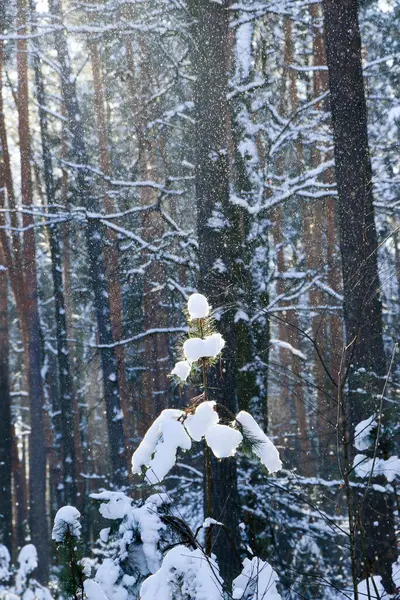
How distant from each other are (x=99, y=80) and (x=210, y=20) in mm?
9545

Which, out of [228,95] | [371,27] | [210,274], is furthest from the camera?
[371,27]

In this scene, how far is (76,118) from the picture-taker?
1255cm

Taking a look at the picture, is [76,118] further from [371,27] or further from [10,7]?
[371,27]

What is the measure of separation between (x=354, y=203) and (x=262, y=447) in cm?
383

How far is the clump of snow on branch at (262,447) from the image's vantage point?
2.75m

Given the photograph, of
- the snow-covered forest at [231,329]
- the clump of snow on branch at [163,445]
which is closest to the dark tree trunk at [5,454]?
the snow-covered forest at [231,329]

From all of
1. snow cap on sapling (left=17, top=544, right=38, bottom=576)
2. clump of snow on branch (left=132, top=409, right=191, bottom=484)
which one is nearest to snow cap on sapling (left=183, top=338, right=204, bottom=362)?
clump of snow on branch (left=132, top=409, right=191, bottom=484)

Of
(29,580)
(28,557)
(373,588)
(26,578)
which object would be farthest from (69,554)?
(26,578)

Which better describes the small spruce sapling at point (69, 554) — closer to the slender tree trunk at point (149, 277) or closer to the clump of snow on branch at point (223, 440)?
the clump of snow on branch at point (223, 440)

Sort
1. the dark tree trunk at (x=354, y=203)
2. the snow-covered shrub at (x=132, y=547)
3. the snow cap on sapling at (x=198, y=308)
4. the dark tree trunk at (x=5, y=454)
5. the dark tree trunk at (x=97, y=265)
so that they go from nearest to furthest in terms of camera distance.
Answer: the snow cap on sapling at (x=198, y=308)
the snow-covered shrub at (x=132, y=547)
the dark tree trunk at (x=354, y=203)
the dark tree trunk at (x=97, y=265)
the dark tree trunk at (x=5, y=454)

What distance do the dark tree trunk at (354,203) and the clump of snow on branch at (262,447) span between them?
9.27 ft

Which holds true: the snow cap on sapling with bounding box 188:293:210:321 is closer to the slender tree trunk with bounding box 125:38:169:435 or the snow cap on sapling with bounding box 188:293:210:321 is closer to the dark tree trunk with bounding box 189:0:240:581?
the dark tree trunk with bounding box 189:0:240:581

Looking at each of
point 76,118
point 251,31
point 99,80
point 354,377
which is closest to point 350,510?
point 354,377

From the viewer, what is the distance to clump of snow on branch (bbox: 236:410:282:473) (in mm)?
2746
